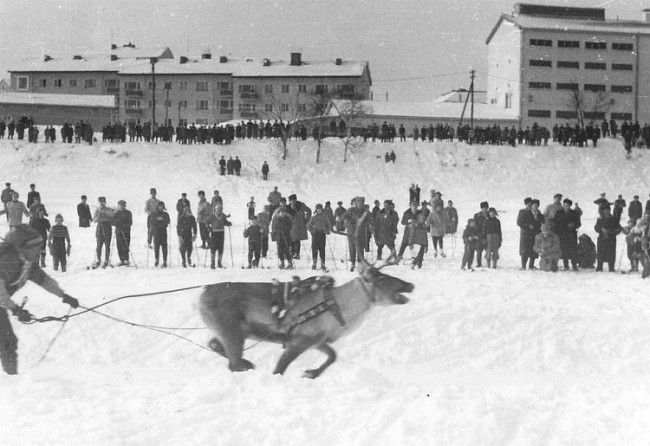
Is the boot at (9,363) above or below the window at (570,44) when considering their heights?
below

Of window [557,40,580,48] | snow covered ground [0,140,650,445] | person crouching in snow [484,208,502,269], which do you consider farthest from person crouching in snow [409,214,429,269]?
window [557,40,580,48]

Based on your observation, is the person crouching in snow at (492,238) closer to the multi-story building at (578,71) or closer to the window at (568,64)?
the multi-story building at (578,71)

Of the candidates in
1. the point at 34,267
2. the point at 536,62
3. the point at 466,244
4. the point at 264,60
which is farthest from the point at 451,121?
the point at 34,267

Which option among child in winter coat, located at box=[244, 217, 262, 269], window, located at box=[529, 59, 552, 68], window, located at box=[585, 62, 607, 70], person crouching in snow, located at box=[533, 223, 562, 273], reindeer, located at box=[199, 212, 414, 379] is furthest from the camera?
window, located at box=[585, 62, 607, 70]

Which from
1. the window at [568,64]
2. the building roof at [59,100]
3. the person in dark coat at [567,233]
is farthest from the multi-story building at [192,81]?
the person in dark coat at [567,233]

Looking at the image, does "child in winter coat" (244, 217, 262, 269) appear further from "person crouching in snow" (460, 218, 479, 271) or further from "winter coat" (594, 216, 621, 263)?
"winter coat" (594, 216, 621, 263)

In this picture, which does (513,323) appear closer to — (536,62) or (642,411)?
(642,411)

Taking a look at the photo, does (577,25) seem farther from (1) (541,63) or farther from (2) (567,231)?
(2) (567,231)

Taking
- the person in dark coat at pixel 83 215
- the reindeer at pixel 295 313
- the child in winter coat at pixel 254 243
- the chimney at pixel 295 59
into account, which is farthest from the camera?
the chimney at pixel 295 59
